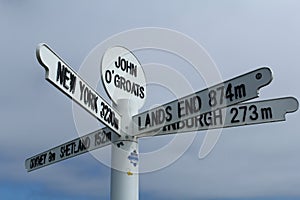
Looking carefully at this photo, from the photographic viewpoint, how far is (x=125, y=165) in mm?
3049

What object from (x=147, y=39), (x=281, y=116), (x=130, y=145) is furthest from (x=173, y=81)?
(x=281, y=116)

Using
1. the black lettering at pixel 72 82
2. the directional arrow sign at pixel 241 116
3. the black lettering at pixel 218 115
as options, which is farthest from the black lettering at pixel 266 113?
the black lettering at pixel 72 82

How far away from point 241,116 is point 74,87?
1.17 m

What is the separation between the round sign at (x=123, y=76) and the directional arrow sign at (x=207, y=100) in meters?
0.31

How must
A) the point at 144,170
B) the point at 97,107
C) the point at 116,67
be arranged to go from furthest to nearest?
the point at 116,67 < the point at 144,170 < the point at 97,107

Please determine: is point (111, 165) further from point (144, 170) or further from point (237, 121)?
point (237, 121)

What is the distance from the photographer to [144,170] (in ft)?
10.0

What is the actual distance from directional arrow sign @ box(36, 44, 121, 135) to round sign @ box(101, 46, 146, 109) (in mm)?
263

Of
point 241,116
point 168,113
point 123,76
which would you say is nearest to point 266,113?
point 241,116

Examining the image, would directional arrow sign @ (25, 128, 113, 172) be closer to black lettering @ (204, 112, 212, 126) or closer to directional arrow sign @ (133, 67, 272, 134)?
directional arrow sign @ (133, 67, 272, 134)

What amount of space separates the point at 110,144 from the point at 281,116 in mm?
1239

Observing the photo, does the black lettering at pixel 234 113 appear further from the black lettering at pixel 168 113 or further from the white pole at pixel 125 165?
the white pole at pixel 125 165

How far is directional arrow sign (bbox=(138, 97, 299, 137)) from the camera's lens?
294 cm

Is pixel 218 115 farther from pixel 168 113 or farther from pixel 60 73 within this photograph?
pixel 60 73
